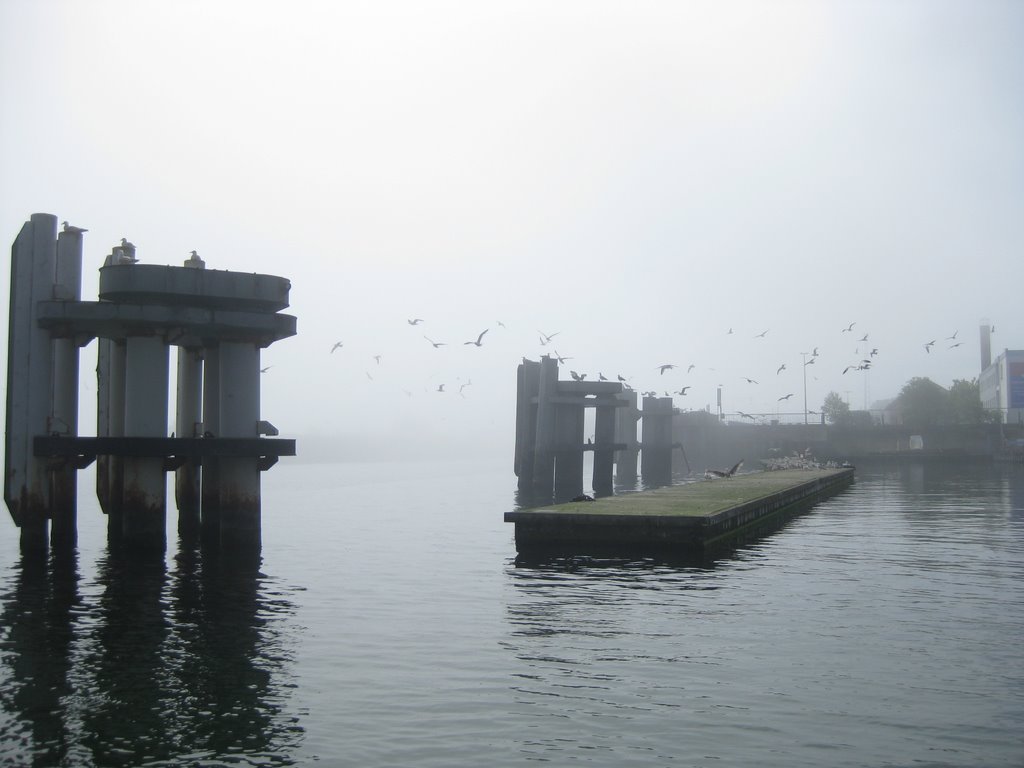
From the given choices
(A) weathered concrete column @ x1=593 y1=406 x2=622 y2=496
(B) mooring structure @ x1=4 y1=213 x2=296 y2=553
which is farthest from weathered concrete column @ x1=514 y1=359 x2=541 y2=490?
(B) mooring structure @ x1=4 y1=213 x2=296 y2=553

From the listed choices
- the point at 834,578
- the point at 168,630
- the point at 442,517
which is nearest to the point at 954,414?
the point at 442,517

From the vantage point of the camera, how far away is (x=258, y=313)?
29172mm

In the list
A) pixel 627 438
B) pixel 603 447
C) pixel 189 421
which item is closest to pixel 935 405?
pixel 627 438

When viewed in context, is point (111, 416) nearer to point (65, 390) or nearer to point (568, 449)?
point (65, 390)

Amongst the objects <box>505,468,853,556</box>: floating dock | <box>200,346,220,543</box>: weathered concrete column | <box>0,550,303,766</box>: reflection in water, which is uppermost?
<box>200,346,220,543</box>: weathered concrete column

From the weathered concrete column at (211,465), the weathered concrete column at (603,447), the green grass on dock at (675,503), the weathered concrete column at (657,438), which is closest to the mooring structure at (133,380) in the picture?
the weathered concrete column at (211,465)

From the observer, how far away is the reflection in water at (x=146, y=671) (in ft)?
40.4

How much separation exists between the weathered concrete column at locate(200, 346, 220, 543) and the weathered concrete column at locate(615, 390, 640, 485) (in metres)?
61.4

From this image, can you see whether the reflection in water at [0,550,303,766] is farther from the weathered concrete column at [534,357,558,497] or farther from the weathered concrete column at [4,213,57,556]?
the weathered concrete column at [534,357,558,497]

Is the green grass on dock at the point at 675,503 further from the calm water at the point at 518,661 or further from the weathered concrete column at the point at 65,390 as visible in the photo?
the weathered concrete column at the point at 65,390

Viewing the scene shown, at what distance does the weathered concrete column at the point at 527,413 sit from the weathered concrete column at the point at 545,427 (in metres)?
2.22

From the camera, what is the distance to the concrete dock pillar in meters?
32.2

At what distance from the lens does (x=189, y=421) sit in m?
32.1

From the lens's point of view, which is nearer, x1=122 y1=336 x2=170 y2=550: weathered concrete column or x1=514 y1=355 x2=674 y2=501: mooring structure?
x1=122 y1=336 x2=170 y2=550: weathered concrete column
